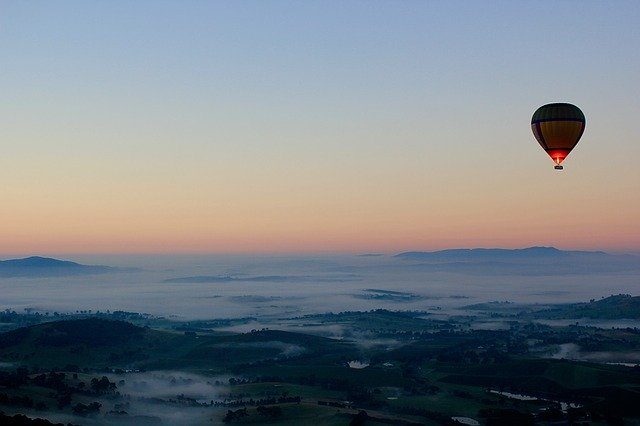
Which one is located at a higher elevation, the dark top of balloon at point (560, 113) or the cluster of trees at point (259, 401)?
the dark top of balloon at point (560, 113)

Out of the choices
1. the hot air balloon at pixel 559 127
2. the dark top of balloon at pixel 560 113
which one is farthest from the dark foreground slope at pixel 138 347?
the dark top of balloon at pixel 560 113

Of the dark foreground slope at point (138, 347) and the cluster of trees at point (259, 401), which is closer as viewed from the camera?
the cluster of trees at point (259, 401)

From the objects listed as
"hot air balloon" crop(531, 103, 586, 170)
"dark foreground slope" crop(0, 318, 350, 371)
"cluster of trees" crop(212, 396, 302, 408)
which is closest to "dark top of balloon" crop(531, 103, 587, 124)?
"hot air balloon" crop(531, 103, 586, 170)

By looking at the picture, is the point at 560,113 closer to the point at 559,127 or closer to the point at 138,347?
the point at 559,127

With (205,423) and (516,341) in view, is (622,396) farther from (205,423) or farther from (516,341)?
(516,341)

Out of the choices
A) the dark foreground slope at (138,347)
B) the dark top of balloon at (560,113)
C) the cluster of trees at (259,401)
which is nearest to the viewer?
the dark top of balloon at (560,113)

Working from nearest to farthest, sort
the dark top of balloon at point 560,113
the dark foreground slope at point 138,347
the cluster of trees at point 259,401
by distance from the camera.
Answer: the dark top of balloon at point 560,113 < the cluster of trees at point 259,401 < the dark foreground slope at point 138,347

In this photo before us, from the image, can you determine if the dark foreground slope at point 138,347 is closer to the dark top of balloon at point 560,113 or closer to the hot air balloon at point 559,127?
the hot air balloon at point 559,127
